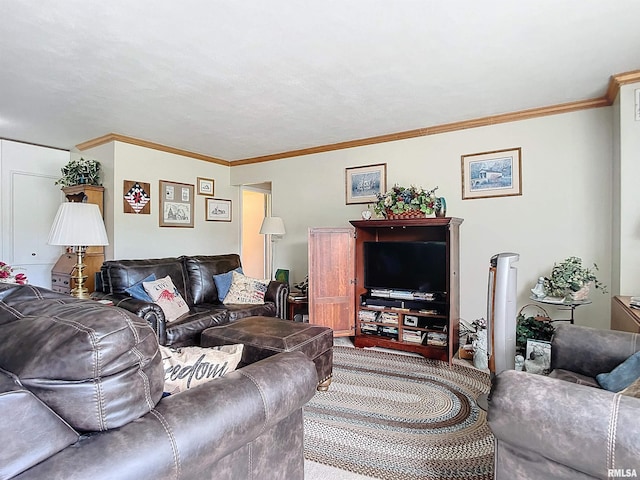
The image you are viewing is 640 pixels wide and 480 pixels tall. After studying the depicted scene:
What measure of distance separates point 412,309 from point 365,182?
171 centimetres

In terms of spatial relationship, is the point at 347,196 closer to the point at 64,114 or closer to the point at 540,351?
the point at 540,351

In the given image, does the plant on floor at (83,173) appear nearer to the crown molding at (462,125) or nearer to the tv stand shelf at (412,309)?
the crown molding at (462,125)

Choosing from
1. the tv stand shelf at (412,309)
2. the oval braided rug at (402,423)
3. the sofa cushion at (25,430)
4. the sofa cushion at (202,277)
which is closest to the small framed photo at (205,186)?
the sofa cushion at (202,277)

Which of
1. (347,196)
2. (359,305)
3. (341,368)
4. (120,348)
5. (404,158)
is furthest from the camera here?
(347,196)

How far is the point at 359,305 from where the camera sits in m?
3.96

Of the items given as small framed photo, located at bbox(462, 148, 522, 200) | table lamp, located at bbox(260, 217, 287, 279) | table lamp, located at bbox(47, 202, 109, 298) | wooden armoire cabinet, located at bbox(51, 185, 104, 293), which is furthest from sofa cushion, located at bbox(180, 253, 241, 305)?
small framed photo, located at bbox(462, 148, 522, 200)

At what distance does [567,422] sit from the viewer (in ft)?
3.42

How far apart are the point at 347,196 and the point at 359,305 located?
1491 mm

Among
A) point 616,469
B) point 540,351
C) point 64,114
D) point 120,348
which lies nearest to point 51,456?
point 120,348

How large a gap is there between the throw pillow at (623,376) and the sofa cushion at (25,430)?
2042 mm

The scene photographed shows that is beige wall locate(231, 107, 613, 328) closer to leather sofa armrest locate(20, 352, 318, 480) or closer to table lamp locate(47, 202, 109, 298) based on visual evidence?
table lamp locate(47, 202, 109, 298)

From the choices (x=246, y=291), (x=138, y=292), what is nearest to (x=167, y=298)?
(x=138, y=292)

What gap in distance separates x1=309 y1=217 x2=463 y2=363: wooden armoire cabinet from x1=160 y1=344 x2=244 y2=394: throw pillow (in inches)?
98.6

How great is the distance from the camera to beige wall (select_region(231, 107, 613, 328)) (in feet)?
10.6
